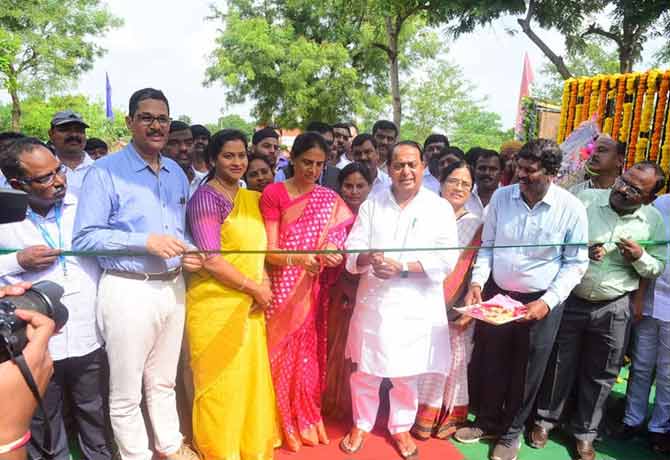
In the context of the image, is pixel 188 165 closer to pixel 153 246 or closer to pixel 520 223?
pixel 153 246

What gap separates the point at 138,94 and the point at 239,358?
148cm

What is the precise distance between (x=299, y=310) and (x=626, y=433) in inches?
92.8

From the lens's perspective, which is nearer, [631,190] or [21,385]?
[21,385]

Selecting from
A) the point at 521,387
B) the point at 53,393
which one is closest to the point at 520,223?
the point at 521,387

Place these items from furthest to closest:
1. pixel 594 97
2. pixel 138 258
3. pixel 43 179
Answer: pixel 594 97 < pixel 138 258 < pixel 43 179

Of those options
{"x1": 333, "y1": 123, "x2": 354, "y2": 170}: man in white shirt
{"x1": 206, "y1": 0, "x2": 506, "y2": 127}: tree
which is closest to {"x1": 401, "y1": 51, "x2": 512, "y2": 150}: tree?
{"x1": 206, "y1": 0, "x2": 506, "y2": 127}: tree

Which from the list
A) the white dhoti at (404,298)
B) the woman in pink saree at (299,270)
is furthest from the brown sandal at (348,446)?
the white dhoti at (404,298)

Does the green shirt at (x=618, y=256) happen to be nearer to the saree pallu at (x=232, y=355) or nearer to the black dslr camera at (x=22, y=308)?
the saree pallu at (x=232, y=355)

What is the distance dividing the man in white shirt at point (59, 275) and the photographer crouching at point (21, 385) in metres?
0.80

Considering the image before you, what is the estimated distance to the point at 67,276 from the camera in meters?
2.48

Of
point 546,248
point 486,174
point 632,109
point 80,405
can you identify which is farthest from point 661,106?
point 80,405

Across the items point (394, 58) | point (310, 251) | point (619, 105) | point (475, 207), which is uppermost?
point (394, 58)

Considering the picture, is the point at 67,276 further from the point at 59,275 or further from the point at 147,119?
the point at 147,119

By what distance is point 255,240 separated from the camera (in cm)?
277
